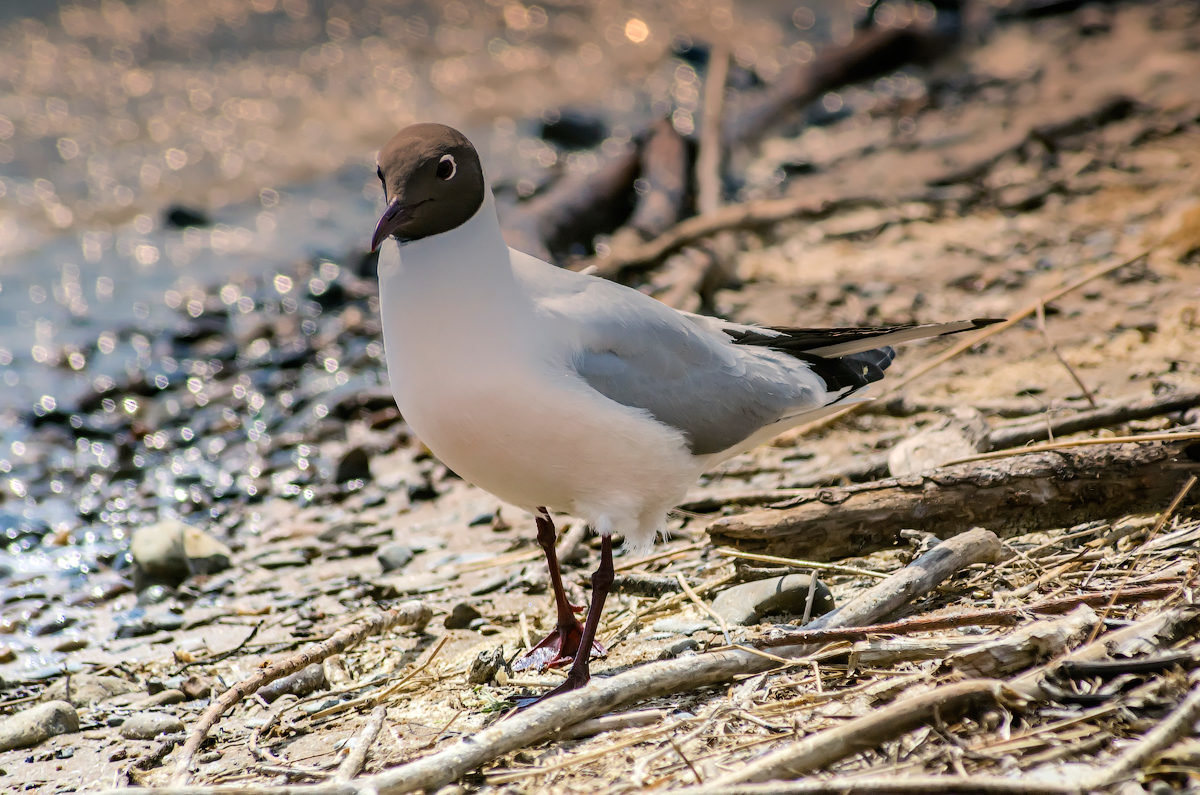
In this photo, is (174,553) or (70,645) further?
(174,553)

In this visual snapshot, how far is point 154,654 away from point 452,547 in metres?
1.30

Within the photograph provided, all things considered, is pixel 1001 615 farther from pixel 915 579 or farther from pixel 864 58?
pixel 864 58

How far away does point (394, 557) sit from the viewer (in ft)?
16.9

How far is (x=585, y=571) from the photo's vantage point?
4750mm

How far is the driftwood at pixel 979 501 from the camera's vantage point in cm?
385

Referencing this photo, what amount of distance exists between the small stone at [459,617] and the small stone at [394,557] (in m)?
0.80

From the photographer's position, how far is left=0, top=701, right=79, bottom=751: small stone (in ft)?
12.6

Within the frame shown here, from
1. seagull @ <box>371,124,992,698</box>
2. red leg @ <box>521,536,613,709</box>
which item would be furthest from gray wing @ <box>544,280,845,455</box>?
red leg @ <box>521,536,613,709</box>

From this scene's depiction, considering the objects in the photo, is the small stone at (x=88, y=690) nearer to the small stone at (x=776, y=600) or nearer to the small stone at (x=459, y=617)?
the small stone at (x=459, y=617)

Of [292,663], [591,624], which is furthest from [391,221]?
[292,663]

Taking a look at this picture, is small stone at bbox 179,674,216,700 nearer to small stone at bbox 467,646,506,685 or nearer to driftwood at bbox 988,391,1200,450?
small stone at bbox 467,646,506,685

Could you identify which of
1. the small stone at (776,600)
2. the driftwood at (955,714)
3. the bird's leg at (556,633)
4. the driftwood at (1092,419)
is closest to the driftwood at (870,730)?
the driftwood at (955,714)

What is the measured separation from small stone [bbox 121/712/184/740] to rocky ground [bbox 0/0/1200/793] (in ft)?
0.04

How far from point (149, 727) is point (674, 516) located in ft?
7.21
